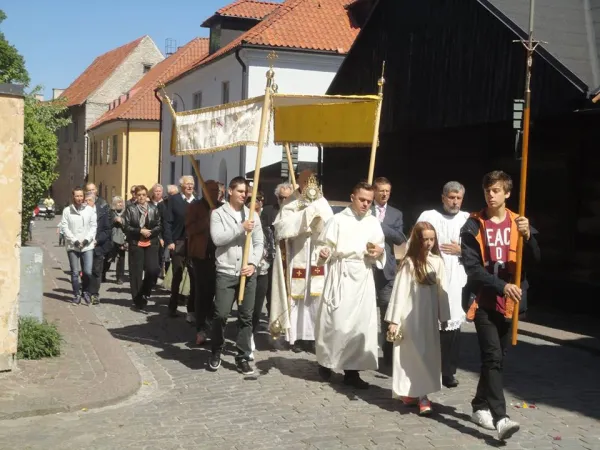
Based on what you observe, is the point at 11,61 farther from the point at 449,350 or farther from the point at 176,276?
the point at 449,350

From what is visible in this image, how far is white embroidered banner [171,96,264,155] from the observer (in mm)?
9367

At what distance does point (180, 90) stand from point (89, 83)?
31.6m

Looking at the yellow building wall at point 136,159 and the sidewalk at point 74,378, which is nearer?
the sidewalk at point 74,378

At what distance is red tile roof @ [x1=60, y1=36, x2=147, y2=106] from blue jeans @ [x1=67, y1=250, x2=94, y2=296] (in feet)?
178

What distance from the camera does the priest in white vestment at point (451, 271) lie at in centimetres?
829

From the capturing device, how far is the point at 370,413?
728 cm

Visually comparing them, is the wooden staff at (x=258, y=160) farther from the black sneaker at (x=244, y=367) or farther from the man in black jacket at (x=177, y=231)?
the man in black jacket at (x=177, y=231)

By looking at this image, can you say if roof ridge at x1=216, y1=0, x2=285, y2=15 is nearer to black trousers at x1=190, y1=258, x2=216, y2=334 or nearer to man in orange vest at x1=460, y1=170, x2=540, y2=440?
black trousers at x1=190, y1=258, x2=216, y2=334

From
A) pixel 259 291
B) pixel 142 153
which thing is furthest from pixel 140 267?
pixel 142 153

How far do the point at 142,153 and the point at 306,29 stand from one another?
916 inches

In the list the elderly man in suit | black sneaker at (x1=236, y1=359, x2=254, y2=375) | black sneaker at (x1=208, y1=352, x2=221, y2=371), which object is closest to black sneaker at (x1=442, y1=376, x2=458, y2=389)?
the elderly man in suit

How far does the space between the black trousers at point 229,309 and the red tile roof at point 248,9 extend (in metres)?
27.8

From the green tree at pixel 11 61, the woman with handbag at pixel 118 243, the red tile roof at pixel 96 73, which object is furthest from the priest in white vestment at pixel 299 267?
the red tile roof at pixel 96 73

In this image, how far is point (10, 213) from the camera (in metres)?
8.18
